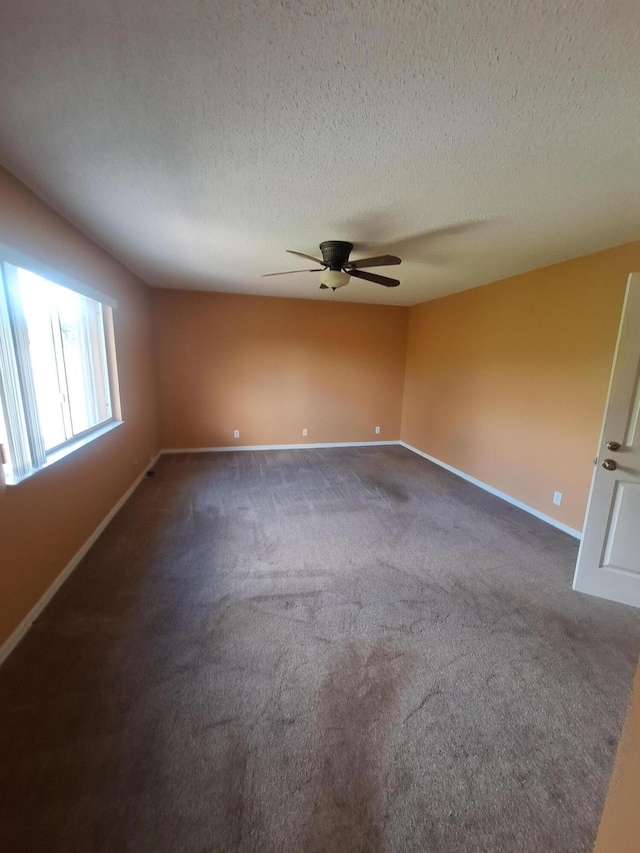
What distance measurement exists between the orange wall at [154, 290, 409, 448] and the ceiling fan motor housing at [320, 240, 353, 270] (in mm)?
2476

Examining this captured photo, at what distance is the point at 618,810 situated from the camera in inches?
26.5

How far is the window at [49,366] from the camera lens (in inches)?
68.4

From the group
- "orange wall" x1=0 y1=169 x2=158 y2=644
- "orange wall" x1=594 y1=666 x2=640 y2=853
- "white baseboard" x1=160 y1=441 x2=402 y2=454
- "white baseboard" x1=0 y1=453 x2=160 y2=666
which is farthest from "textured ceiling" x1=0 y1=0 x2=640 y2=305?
"white baseboard" x1=160 y1=441 x2=402 y2=454

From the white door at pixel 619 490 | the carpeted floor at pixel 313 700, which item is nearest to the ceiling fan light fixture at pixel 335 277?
the white door at pixel 619 490

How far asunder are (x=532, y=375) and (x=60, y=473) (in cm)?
412

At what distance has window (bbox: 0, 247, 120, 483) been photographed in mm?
1737

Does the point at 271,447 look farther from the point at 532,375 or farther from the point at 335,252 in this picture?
the point at 532,375

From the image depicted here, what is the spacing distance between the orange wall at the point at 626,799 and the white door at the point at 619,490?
180cm

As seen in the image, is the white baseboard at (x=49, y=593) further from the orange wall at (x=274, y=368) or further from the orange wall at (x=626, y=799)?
the orange wall at (x=626, y=799)

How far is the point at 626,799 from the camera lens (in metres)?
0.65

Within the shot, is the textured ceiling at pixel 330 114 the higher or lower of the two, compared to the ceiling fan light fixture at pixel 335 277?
higher

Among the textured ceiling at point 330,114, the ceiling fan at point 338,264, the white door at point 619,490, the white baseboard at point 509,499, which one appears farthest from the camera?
the white baseboard at point 509,499

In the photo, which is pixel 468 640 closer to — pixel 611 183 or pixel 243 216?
pixel 611 183

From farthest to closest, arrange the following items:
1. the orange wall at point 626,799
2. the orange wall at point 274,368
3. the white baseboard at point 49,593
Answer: the orange wall at point 274,368 → the white baseboard at point 49,593 → the orange wall at point 626,799
